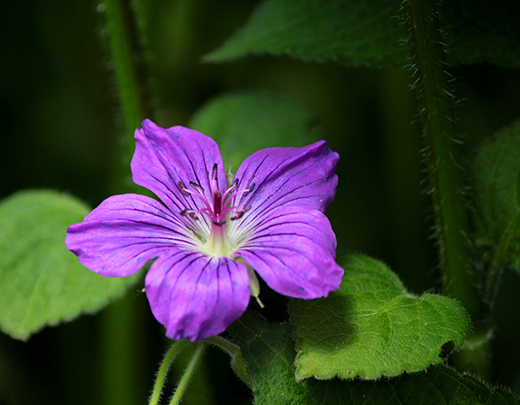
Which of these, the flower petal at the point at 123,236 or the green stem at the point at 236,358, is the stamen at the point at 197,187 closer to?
the flower petal at the point at 123,236

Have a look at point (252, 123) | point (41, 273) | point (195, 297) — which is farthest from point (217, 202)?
point (252, 123)

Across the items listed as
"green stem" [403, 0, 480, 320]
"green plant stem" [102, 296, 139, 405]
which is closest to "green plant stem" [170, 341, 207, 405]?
"green stem" [403, 0, 480, 320]

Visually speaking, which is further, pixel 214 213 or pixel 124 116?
pixel 124 116

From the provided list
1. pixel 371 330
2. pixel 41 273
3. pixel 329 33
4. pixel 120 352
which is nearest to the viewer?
pixel 371 330

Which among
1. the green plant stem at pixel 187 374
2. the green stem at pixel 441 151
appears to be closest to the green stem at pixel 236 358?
the green plant stem at pixel 187 374

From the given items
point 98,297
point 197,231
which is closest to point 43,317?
point 98,297

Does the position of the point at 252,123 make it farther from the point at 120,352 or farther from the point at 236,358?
the point at 236,358

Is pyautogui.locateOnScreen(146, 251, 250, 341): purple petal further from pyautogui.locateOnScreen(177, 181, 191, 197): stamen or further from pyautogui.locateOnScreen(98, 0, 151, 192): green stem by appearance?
pyautogui.locateOnScreen(98, 0, 151, 192): green stem
